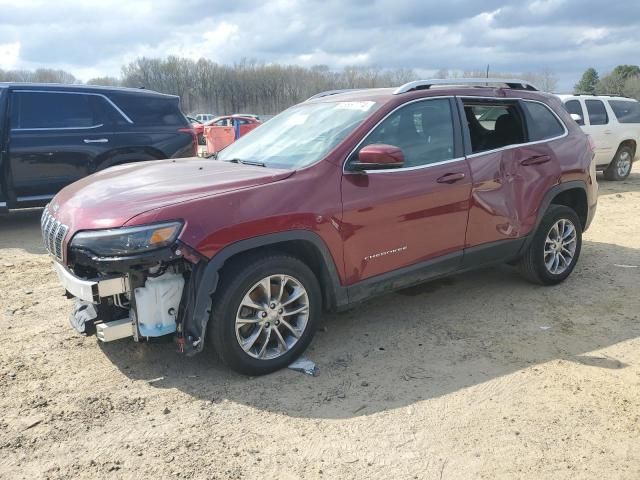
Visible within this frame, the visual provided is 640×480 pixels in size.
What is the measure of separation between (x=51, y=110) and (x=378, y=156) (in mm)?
5794

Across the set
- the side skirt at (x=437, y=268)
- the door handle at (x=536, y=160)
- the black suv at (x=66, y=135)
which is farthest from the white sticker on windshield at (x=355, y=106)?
the black suv at (x=66, y=135)

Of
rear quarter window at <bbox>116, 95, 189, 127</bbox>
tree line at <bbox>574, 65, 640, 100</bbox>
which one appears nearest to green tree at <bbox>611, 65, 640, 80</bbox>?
tree line at <bbox>574, 65, 640, 100</bbox>

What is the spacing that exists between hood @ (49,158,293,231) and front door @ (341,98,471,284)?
596mm

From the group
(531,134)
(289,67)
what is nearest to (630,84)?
(289,67)

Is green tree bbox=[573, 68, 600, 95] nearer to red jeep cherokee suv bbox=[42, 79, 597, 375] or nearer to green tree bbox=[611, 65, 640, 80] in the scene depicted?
green tree bbox=[611, 65, 640, 80]

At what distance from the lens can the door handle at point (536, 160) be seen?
4.71 m

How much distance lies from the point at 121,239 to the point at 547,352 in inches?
117

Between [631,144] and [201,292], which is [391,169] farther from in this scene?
[631,144]

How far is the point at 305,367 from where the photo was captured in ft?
11.7

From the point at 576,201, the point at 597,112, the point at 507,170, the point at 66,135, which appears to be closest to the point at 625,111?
the point at 597,112

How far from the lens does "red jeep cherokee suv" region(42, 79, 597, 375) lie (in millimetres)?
3119

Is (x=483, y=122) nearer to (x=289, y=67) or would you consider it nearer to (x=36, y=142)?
(x=36, y=142)

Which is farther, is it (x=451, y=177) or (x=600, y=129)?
(x=600, y=129)

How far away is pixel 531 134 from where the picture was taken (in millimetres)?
4883
